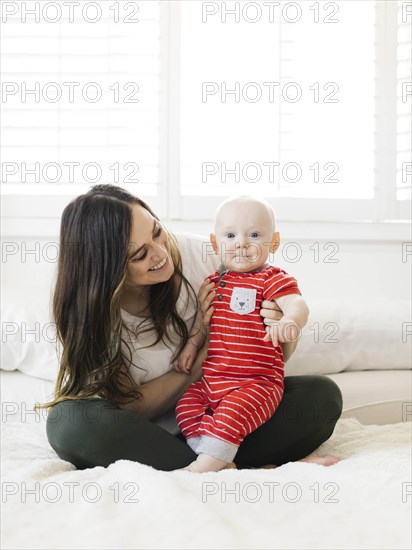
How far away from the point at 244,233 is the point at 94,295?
0.33 m

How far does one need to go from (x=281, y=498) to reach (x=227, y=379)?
1.31 ft

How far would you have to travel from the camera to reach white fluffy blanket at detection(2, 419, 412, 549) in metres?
0.82

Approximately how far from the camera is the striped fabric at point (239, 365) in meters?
1.30

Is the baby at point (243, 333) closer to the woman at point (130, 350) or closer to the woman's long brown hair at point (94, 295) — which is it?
the woman at point (130, 350)

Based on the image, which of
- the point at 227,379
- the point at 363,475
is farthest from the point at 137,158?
the point at 363,475

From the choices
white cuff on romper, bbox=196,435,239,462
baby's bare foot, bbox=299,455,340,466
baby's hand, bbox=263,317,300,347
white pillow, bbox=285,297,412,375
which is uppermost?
baby's hand, bbox=263,317,300,347

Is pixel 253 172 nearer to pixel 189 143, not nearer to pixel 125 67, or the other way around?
pixel 189 143

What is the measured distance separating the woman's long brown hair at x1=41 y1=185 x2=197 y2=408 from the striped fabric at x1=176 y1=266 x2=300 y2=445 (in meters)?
0.16

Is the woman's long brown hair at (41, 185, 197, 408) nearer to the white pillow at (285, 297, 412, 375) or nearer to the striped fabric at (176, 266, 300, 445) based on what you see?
the striped fabric at (176, 266, 300, 445)

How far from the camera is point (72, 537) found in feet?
2.72

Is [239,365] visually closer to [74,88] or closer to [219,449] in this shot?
[219,449]

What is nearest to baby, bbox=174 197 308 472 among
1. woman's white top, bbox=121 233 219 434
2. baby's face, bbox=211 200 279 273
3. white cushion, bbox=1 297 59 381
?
baby's face, bbox=211 200 279 273

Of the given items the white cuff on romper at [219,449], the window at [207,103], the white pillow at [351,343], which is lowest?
the white cuff on romper at [219,449]

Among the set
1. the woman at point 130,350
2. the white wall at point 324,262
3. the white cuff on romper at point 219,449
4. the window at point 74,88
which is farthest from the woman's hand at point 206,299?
the window at point 74,88
